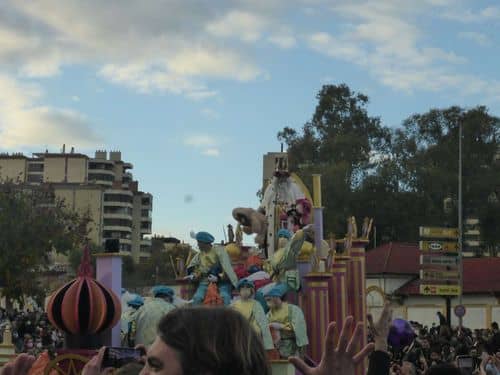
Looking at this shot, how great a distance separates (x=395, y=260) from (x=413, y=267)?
3.14 feet

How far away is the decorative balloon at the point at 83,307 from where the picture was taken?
416 inches

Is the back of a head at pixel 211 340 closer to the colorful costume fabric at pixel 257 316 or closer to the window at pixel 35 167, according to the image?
the colorful costume fabric at pixel 257 316

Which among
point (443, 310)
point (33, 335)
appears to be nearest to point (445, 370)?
point (33, 335)

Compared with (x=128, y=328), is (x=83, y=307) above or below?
above

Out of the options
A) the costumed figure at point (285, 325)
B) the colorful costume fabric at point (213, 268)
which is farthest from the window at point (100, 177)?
the costumed figure at point (285, 325)

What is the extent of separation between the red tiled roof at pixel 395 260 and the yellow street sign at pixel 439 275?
1347 cm

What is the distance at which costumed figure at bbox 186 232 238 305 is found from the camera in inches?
622

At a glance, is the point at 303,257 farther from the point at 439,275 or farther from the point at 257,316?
the point at 439,275

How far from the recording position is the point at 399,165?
5506cm

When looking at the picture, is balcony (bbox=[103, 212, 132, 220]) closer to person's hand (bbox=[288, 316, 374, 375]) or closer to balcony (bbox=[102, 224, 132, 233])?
balcony (bbox=[102, 224, 132, 233])

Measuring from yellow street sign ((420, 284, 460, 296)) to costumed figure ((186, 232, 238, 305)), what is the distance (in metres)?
22.0

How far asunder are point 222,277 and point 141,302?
2.46 meters

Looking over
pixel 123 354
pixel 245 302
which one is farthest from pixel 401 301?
pixel 123 354

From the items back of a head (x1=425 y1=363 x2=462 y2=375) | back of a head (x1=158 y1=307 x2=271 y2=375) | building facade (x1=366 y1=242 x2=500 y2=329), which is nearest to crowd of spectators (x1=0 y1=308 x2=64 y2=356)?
building facade (x1=366 y1=242 x2=500 y2=329)
